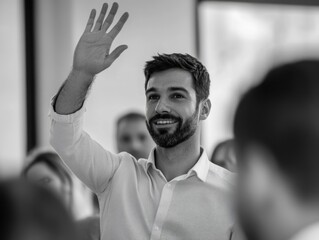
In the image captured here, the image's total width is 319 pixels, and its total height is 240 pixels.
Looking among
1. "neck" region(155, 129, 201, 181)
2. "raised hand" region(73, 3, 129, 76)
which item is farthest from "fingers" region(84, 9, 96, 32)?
"neck" region(155, 129, 201, 181)

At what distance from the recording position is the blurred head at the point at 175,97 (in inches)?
92.3

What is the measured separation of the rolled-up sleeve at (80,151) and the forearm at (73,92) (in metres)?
0.02

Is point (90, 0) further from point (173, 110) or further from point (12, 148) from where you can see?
point (173, 110)

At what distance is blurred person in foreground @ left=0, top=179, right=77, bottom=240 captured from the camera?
73 centimetres

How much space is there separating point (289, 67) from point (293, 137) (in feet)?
0.35

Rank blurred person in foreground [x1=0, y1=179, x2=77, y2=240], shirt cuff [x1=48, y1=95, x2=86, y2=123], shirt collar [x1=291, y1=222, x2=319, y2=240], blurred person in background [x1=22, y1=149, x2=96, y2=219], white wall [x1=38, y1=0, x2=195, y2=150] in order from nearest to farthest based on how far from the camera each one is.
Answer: blurred person in foreground [x1=0, y1=179, x2=77, y2=240], shirt collar [x1=291, y1=222, x2=319, y2=240], shirt cuff [x1=48, y1=95, x2=86, y2=123], blurred person in background [x1=22, y1=149, x2=96, y2=219], white wall [x1=38, y1=0, x2=195, y2=150]

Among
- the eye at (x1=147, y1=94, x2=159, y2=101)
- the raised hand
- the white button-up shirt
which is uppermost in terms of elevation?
the raised hand

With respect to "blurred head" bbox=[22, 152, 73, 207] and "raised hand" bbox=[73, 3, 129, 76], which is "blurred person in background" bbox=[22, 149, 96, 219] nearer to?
"blurred head" bbox=[22, 152, 73, 207]

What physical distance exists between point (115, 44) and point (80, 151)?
2984 millimetres

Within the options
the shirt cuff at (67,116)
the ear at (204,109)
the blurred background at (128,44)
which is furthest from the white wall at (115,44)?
the shirt cuff at (67,116)

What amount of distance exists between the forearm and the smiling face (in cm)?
31

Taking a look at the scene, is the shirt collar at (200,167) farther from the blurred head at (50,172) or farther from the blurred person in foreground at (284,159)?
the blurred person in foreground at (284,159)

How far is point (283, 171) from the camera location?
94 cm

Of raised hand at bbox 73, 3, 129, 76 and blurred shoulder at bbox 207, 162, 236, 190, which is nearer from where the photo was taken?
raised hand at bbox 73, 3, 129, 76
